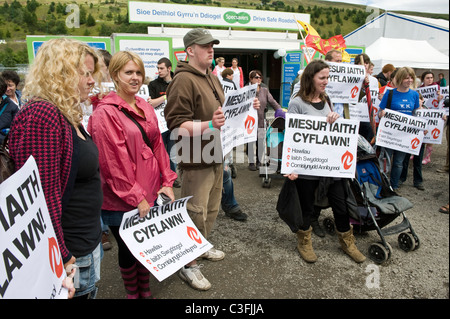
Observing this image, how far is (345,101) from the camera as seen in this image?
4.49 meters

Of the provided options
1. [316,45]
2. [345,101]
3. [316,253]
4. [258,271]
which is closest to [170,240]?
[258,271]

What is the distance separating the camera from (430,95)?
22.5 feet

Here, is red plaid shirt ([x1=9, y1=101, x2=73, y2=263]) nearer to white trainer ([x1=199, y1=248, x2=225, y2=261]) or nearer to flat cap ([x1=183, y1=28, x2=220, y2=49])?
flat cap ([x1=183, y1=28, x2=220, y2=49])

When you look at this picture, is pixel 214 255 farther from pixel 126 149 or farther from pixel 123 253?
pixel 126 149

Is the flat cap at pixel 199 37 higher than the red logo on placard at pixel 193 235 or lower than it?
higher

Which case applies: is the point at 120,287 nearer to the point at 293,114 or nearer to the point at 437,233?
the point at 293,114

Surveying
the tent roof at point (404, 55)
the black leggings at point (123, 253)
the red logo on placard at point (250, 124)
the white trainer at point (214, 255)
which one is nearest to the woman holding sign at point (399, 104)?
the red logo on placard at point (250, 124)

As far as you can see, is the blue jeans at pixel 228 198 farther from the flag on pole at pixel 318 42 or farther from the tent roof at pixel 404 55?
the tent roof at pixel 404 55

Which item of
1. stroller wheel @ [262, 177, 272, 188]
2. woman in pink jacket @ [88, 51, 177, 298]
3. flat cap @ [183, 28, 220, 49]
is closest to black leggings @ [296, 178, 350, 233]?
A: woman in pink jacket @ [88, 51, 177, 298]

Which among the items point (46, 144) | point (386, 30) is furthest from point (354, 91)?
point (386, 30)

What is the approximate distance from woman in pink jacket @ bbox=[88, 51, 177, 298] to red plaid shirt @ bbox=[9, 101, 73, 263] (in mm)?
598

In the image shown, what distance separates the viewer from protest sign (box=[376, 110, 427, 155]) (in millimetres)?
4992

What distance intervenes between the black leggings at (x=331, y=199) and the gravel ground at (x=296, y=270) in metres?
0.39

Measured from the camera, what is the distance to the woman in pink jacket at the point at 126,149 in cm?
207
